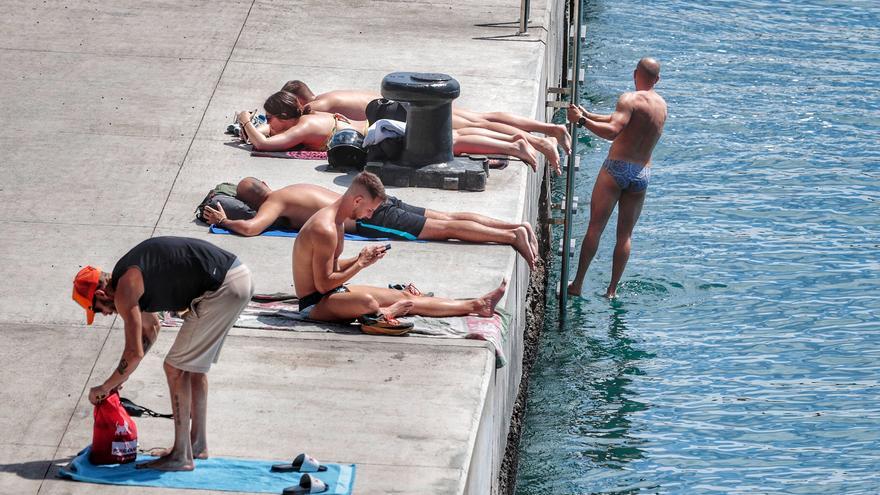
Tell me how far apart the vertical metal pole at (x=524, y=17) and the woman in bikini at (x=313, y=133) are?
11.0 ft

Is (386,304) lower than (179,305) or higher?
lower

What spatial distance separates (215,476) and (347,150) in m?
5.07

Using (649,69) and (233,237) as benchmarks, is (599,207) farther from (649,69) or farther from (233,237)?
(233,237)

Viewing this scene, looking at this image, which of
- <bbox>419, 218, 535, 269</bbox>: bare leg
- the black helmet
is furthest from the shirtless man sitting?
<bbox>419, 218, 535, 269</bbox>: bare leg

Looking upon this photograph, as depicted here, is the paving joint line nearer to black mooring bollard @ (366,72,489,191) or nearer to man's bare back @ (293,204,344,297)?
black mooring bollard @ (366,72,489,191)

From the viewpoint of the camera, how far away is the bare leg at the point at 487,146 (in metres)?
12.1

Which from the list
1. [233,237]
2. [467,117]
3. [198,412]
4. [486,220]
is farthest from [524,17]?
[198,412]

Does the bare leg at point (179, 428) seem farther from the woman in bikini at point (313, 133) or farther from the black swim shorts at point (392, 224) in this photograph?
the woman in bikini at point (313, 133)

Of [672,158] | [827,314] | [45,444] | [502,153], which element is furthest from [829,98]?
[45,444]

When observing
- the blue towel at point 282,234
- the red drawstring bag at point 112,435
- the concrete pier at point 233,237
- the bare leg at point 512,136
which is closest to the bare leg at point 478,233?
the concrete pier at point 233,237

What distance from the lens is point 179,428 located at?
7.23 meters

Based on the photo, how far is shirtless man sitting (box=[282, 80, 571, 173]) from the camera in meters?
12.4

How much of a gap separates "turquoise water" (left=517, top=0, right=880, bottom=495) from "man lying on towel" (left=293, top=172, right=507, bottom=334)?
7.65 feet

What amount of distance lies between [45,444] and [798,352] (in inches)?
312
